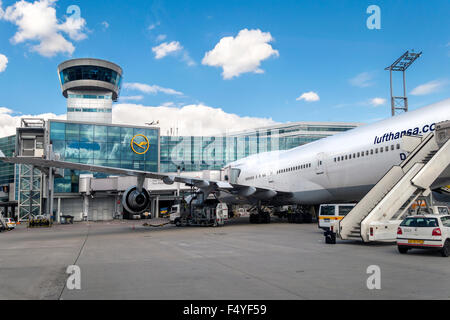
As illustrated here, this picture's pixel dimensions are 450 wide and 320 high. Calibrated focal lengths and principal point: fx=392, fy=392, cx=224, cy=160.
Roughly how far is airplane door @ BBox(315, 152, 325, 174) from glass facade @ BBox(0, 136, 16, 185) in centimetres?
7015

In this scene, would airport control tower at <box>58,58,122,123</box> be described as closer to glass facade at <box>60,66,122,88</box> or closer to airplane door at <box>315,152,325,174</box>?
glass facade at <box>60,66,122,88</box>

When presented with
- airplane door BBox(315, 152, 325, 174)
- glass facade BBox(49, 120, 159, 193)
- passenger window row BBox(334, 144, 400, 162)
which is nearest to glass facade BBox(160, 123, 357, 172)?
glass facade BBox(49, 120, 159, 193)

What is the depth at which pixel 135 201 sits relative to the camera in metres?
26.5

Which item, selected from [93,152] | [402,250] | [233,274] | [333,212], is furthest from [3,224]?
[402,250]

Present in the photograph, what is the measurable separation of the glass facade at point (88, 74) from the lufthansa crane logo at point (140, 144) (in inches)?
951

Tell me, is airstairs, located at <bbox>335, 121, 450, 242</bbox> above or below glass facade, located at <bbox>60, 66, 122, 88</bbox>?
below

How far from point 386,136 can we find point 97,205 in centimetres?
5255

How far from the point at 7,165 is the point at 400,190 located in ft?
275

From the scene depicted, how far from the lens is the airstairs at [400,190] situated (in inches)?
632

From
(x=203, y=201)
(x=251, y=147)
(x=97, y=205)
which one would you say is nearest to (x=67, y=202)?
(x=97, y=205)

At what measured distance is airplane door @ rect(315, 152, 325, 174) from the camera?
89.1ft

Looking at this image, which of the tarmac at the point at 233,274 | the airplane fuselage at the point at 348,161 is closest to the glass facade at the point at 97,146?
the airplane fuselage at the point at 348,161
